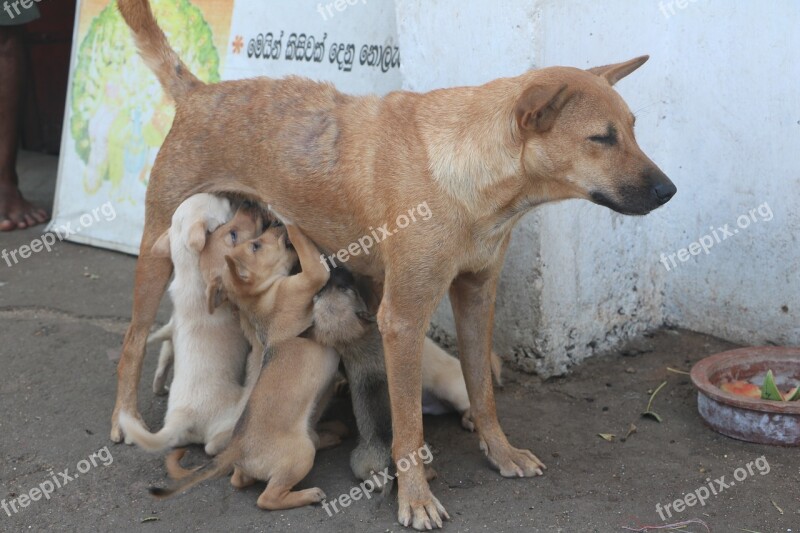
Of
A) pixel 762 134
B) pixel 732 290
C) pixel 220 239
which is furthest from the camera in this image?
pixel 732 290

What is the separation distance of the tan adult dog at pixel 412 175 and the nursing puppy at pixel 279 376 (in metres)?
0.21

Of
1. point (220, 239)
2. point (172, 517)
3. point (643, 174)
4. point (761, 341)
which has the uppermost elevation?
point (643, 174)

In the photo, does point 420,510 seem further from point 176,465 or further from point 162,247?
point 162,247

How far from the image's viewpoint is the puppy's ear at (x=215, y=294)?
4441mm

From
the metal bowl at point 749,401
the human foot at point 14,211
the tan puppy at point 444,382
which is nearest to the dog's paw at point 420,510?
the tan puppy at point 444,382

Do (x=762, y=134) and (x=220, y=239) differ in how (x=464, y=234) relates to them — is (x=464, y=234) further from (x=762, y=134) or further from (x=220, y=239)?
(x=762, y=134)

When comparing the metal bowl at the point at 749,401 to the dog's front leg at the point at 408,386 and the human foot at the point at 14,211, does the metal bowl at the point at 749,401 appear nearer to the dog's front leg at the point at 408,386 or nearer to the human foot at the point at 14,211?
the dog's front leg at the point at 408,386

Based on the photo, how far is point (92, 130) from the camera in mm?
7293

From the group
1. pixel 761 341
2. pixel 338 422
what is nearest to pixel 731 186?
pixel 761 341

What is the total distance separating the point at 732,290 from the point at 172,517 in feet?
10.6

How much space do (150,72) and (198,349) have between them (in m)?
3.05

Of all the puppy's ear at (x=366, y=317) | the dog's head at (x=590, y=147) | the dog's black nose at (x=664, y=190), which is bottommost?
the puppy's ear at (x=366, y=317)

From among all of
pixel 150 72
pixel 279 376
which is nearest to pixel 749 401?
pixel 279 376

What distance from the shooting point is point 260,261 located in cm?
447
